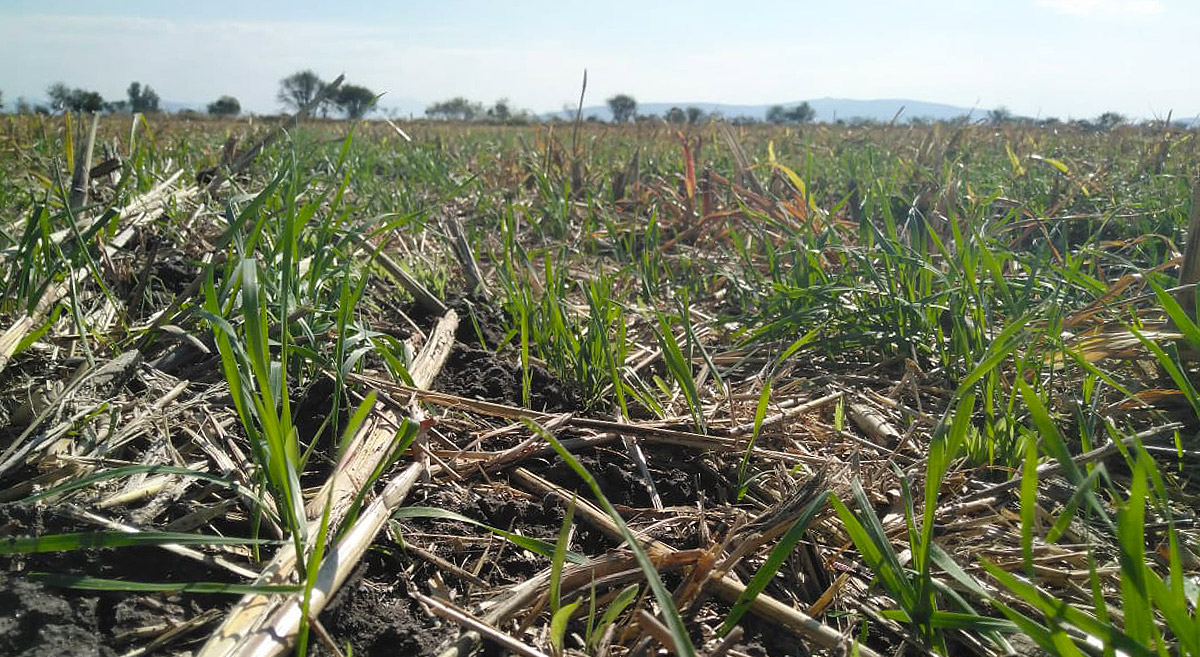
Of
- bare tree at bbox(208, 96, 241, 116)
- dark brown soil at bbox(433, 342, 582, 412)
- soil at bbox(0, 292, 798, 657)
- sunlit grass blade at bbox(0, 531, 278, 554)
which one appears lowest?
soil at bbox(0, 292, 798, 657)

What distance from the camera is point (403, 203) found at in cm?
330

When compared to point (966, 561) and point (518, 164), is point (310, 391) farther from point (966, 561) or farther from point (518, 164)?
point (518, 164)

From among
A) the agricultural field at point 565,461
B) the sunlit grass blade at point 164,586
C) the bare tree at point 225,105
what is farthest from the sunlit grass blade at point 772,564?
the bare tree at point 225,105

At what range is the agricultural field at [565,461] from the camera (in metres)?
0.84

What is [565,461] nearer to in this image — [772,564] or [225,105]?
[772,564]

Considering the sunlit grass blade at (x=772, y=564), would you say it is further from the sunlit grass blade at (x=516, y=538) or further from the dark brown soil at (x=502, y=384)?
the dark brown soil at (x=502, y=384)

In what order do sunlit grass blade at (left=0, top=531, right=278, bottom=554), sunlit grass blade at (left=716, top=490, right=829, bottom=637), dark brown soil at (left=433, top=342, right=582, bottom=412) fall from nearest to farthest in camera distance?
sunlit grass blade at (left=0, top=531, right=278, bottom=554) < sunlit grass blade at (left=716, top=490, right=829, bottom=637) < dark brown soil at (left=433, top=342, right=582, bottom=412)

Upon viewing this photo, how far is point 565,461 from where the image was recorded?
4.28 feet

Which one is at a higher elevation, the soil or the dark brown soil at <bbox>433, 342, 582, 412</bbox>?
the dark brown soil at <bbox>433, 342, 582, 412</bbox>

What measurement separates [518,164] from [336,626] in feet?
15.4

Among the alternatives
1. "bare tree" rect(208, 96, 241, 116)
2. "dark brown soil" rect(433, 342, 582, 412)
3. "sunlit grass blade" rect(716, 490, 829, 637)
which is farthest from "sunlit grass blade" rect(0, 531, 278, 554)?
"bare tree" rect(208, 96, 241, 116)

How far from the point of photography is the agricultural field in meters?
0.84

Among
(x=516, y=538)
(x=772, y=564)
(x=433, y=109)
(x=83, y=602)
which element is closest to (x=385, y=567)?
(x=516, y=538)

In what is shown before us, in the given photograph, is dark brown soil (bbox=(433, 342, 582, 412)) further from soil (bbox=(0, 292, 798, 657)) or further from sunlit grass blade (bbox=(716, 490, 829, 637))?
sunlit grass blade (bbox=(716, 490, 829, 637))
